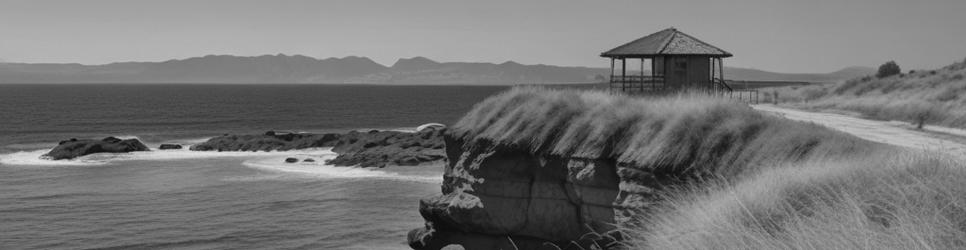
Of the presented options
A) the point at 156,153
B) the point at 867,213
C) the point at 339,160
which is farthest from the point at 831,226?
the point at 156,153

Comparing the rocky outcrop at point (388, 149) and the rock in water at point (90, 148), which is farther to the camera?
the rock in water at point (90, 148)

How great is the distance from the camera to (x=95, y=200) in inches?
1312

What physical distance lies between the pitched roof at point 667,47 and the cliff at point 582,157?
11905mm

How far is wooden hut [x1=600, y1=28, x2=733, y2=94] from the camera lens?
107ft

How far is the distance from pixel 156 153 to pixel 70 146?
14.8 ft

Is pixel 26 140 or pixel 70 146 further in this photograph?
pixel 26 140

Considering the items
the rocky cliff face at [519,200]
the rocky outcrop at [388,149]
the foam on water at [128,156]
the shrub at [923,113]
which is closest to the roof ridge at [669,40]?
the shrub at [923,113]

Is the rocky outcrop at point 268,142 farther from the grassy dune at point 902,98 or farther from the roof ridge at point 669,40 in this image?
the roof ridge at point 669,40

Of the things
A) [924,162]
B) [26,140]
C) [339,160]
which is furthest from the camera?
[26,140]

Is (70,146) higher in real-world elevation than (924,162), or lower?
lower

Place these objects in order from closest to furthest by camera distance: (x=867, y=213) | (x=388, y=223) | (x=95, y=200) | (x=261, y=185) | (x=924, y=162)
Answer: (x=867, y=213) → (x=924, y=162) → (x=388, y=223) → (x=95, y=200) → (x=261, y=185)

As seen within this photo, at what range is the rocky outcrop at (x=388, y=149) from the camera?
45.2 m

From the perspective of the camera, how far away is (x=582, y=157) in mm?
17406

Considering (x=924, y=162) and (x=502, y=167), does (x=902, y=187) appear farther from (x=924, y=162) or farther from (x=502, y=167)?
(x=502, y=167)
